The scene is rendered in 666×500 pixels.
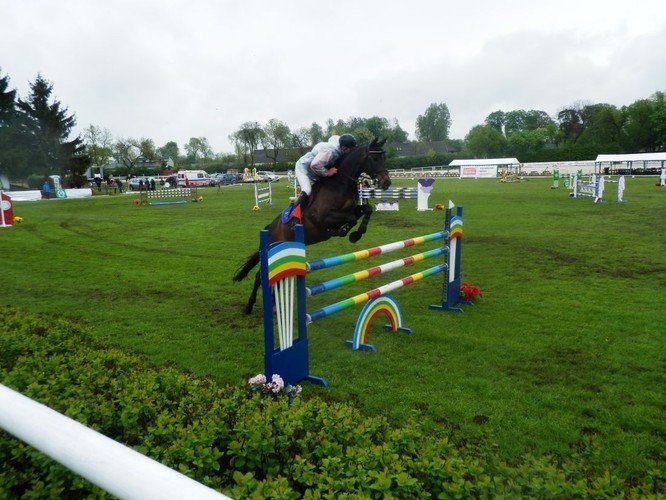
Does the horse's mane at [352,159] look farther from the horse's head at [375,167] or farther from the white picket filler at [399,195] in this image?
the white picket filler at [399,195]

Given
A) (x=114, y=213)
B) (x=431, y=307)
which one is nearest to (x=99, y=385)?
(x=431, y=307)

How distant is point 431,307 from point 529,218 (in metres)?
10.7

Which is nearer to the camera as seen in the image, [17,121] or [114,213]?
[114,213]

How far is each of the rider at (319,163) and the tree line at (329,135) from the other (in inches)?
551

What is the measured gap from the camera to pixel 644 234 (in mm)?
11992

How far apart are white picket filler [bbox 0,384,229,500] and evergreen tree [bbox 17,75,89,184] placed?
51.3 metres

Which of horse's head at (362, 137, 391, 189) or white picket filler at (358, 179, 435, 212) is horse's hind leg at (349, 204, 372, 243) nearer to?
horse's head at (362, 137, 391, 189)

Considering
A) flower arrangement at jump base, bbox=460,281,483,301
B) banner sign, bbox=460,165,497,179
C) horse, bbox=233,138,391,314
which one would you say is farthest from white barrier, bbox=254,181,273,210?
banner sign, bbox=460,165,497,179

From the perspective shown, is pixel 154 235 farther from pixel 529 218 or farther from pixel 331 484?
pixel 331 484

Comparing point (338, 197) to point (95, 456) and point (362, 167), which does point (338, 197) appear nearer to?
point (362, 167)

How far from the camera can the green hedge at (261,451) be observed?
1.67m

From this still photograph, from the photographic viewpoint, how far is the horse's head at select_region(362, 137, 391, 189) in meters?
6.45

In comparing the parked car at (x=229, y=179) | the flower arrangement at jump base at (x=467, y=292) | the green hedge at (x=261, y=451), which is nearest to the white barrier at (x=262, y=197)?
the flower arrangement at jump base at (x=467, y=292)

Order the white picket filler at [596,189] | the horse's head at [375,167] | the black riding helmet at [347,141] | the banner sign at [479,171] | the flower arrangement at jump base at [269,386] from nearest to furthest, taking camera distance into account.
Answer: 1. the flower arrangement at jump base at [269,386]
2. the horse's head at [375,167]
3. the black riding helmet at [347,141]
4. the white picket filler at [596,189]
5. the banner sign at [479,171]
